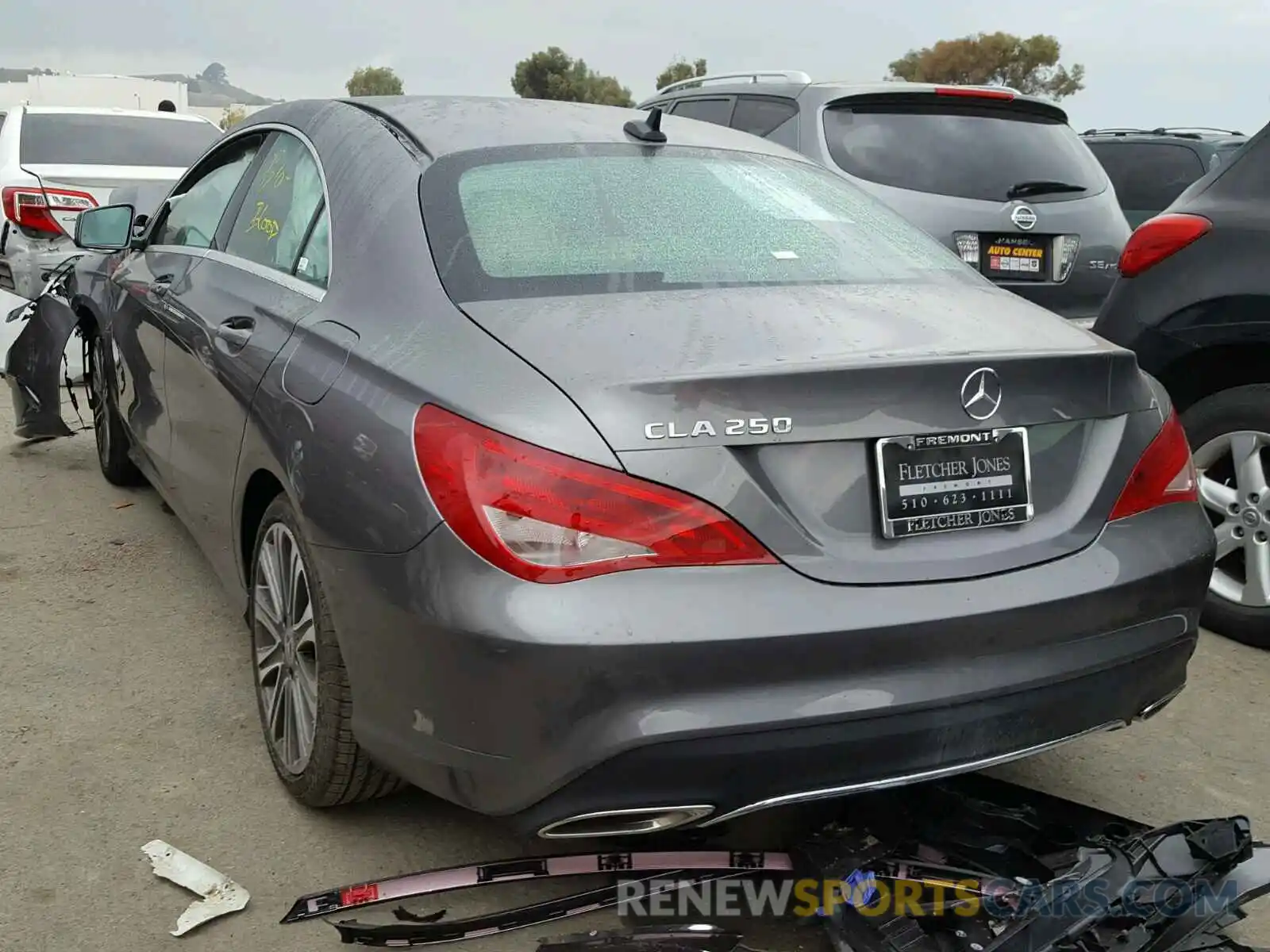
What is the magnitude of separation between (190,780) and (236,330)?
114 cm

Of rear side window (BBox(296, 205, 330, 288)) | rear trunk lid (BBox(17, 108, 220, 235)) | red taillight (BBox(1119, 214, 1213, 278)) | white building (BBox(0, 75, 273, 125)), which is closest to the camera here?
rear side window (BBox(296, 205, 330, 288))

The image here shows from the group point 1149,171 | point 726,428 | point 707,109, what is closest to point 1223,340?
point 726,428

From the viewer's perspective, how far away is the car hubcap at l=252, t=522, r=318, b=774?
2.87 meters

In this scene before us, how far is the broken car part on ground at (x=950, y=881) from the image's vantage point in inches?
90.7

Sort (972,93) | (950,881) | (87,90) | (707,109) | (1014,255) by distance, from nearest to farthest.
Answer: (950,881), (1014,255), (972,93), (707,109), (87,90)

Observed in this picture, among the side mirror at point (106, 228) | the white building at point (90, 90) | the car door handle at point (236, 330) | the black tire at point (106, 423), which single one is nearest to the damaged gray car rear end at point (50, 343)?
the black tire at point (106, 423)

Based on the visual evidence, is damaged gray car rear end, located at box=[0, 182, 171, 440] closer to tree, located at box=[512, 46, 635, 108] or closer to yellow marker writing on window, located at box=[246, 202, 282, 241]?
yellow marker writing on window, located at box=[246, 202, 282, 241]

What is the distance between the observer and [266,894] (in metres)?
2.74

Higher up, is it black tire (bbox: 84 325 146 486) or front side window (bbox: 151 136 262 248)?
front side window (bbox: 151 136 262 248)

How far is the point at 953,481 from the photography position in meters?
2.35

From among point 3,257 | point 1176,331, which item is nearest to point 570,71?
point 3,257

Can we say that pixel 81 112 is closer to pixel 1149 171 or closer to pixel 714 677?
pixel 1149 171

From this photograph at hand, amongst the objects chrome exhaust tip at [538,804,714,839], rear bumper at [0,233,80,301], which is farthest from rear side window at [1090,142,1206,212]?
chrome exhaust tip at [538,804,714,839]

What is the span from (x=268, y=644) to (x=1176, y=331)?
3.02 metres
